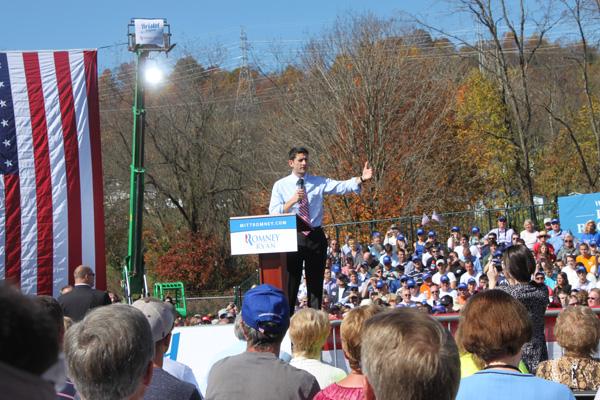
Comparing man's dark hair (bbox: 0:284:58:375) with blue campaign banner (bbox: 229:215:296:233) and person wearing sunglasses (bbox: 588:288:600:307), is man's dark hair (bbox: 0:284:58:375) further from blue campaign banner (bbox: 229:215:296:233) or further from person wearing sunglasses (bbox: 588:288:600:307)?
person wearing sunglasses (bbox: 588:288:600:307)

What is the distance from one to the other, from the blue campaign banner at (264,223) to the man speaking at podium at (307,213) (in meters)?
0.21

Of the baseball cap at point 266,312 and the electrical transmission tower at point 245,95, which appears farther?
the electrical transmission tower at point 245,95

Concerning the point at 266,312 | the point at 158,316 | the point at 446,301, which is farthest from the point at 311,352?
the point at 446,301

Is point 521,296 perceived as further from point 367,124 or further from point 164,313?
point 367,124

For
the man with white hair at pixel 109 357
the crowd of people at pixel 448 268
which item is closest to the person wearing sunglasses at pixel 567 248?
the crowd of people at pixel 448 268

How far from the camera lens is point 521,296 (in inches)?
218

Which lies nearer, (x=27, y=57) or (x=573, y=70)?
(x=27, y=57)

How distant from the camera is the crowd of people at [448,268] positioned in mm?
12820

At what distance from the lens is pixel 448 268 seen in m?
14.9

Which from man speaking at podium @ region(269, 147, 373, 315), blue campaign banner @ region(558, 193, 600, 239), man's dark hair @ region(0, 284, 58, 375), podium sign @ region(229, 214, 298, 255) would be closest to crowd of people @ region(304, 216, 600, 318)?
blue campaign banner @ region(558, 193, 600, 239)

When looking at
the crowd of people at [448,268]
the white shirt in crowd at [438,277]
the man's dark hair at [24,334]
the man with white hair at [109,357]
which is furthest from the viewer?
the white shirt in crowd at [438,277]

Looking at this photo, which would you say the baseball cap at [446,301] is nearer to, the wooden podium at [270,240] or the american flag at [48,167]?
the wooden podium at [270,240]

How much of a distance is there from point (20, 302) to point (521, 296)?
459 cm

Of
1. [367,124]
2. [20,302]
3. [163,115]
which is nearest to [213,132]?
[163,115]
